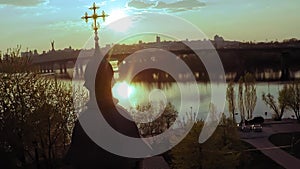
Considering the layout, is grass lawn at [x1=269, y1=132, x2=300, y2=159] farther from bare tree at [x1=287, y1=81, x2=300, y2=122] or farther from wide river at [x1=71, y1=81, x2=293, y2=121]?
bare tree at [x1=287, y1=81, x2=300, y2=122]

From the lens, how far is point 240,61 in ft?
256

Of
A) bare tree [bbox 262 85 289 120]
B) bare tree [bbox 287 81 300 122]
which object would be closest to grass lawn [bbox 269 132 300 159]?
bare tree [bbox 287 81 300 122]

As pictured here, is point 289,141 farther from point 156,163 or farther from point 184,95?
point 184,95

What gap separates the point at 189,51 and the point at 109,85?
233ft

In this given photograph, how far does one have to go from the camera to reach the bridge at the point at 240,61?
6875 cm

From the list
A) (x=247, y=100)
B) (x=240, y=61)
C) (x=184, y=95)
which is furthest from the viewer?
(x=240, y=61)

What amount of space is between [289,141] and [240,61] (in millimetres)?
51155

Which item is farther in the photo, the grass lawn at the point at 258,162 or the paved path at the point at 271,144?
the paved path at the point at 271,144

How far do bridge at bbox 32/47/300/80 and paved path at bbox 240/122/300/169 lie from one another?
3115 centimetres

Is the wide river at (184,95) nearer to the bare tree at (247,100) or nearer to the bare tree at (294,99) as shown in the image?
the bare tree at (247,100)

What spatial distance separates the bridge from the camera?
6875 cm

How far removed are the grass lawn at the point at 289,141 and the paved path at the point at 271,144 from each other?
355mm

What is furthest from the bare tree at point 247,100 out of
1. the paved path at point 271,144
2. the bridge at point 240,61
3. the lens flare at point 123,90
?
the bridge at point 240,61

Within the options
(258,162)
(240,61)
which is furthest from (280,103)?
(240,61)
